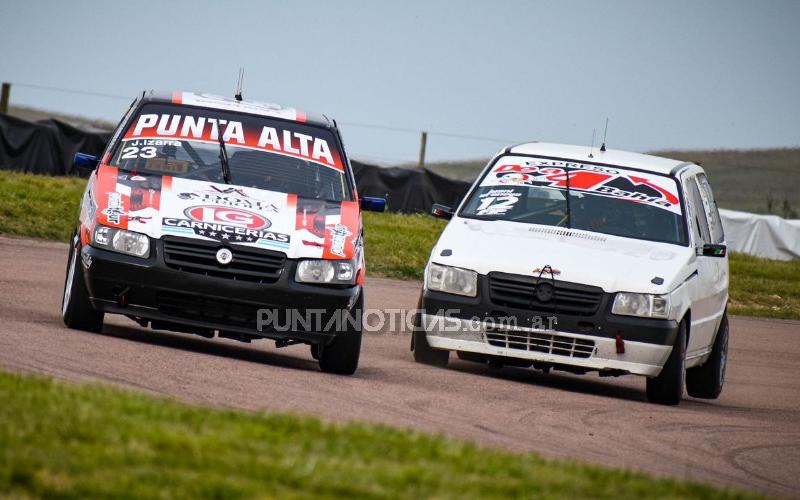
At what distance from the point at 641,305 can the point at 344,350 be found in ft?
7.30

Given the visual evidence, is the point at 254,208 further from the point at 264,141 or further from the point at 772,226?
the point at 772,226

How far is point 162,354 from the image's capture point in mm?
9445

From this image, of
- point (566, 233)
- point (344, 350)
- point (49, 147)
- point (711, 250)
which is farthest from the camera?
point (49, 147)

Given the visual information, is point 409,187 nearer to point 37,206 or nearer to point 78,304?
point 37,206

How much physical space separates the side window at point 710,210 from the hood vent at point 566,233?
5.87 ft

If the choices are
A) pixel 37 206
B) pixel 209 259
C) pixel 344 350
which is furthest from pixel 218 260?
pixel 37 206

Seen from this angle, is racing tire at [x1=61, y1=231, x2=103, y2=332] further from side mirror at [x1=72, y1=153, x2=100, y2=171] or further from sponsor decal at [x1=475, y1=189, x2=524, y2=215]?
sponsor decal at [x1=475, y1=189, x2=524, y2=215]

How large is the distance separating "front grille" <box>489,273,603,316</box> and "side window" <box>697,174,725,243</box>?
2.56 meters

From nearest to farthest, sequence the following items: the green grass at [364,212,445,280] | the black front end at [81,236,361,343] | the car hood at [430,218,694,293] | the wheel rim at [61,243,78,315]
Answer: the black front end at [81,236,361,343], the wheel rim at [61,243,78,315], the car hood at [430,218,694,293], the green grass at [364,212,445,280]

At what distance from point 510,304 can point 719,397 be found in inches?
102

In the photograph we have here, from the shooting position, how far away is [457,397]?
9.27 metres

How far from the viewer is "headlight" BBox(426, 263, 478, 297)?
10.7 meters

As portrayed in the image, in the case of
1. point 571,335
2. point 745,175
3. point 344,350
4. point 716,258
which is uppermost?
point 716,258

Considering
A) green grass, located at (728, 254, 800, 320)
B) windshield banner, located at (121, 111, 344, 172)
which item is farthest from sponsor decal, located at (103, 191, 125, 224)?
green grass, located at (728, 254, 800, 320)
